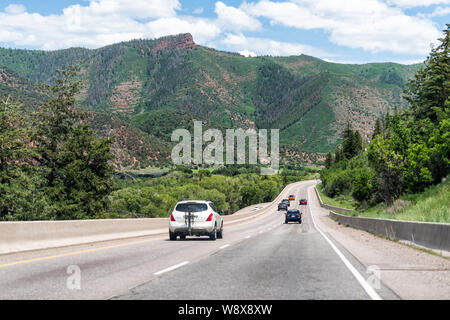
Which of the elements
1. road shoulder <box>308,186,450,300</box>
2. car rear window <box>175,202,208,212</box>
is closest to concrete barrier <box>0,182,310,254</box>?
car rear window <box>175,202,208,212</box>

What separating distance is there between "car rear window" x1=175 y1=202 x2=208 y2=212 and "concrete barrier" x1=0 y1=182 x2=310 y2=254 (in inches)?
116

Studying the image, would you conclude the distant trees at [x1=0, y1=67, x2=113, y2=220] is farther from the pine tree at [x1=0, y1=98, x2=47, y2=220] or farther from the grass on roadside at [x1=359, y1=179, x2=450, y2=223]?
the grass on roadside at [x1=359, y1=179, x2=450, y2=223]

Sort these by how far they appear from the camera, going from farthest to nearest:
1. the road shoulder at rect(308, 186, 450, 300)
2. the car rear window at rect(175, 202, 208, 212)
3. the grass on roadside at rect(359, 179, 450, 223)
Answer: the car rear window at rect(175, 202, 208, 212) < the grass on roadside at rect(359, 179, 450, 223) < the road shoulder at rect(308, 186, 450, 300)

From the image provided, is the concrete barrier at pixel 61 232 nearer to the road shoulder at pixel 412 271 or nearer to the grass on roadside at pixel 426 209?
the road shoulder at pixel 412 271

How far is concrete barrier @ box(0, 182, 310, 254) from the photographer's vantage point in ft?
41.5

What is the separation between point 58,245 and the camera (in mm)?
15023

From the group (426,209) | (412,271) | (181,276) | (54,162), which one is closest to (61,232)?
(181,276)

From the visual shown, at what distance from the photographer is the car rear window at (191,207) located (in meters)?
20.3

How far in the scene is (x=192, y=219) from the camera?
20062 millimetres

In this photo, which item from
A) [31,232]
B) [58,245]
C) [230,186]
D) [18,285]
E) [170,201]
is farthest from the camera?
[230,186]

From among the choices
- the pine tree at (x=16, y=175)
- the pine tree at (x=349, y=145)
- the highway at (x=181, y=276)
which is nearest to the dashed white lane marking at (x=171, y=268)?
the highway at (x=181, y=276)
